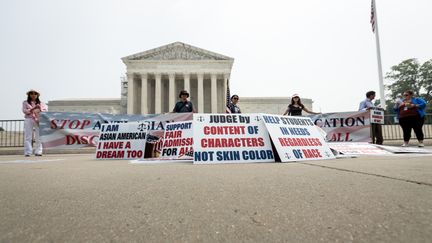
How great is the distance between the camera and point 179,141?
4.66 meters

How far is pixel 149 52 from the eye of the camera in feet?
126

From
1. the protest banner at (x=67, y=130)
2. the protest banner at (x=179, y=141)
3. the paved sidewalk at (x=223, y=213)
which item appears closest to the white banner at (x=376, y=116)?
the protest banner at (x=179, y=141)

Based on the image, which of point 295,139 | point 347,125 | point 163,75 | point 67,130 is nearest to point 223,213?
point 295,139

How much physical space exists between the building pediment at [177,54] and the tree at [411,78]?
36.5 m

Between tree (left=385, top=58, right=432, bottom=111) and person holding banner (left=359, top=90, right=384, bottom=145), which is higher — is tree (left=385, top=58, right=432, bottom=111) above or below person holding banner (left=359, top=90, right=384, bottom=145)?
above

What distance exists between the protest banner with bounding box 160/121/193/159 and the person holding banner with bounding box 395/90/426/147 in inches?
275

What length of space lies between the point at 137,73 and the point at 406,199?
3993 cm

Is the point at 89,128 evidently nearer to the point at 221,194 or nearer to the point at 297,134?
the point at 297,134

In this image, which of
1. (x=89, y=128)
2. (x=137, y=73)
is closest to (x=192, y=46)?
(x=137, y=73)

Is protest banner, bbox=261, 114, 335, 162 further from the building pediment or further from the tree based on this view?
the tree

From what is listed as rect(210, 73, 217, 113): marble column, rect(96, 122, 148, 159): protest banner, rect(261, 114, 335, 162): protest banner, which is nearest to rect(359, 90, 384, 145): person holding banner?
rect(261, 114, 335, 162): protest banner

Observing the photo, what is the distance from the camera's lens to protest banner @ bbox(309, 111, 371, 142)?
9148 millimetres

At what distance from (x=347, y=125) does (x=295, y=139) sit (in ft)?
21.3

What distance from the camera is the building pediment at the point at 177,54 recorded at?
126ft
